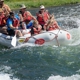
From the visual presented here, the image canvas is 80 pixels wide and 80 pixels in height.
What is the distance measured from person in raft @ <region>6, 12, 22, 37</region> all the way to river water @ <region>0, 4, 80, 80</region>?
0.69 m

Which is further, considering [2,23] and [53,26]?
[2,23]

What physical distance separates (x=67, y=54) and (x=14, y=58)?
6.56 ft

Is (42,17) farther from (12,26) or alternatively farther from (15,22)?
(12,26)

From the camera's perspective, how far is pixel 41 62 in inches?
467

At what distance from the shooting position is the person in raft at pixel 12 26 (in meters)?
14.1

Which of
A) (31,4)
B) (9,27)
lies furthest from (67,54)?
(31,4)

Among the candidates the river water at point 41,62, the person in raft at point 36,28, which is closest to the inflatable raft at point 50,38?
the river water at point 41,62

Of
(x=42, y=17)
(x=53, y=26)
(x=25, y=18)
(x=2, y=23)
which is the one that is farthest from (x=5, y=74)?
(x=42, y=17)

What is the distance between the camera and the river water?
1055 centimetres

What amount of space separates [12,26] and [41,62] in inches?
123

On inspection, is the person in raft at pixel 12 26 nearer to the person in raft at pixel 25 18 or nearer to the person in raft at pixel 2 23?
the person in raft at pixel 2 23

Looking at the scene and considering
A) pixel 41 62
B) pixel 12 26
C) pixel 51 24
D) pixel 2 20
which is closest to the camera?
pixel 41 62

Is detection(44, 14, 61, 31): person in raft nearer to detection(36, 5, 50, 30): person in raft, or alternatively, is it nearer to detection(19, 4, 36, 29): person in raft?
detection(36, 5, 50, 30): person in raft

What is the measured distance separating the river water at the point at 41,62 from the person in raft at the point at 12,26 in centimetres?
69
